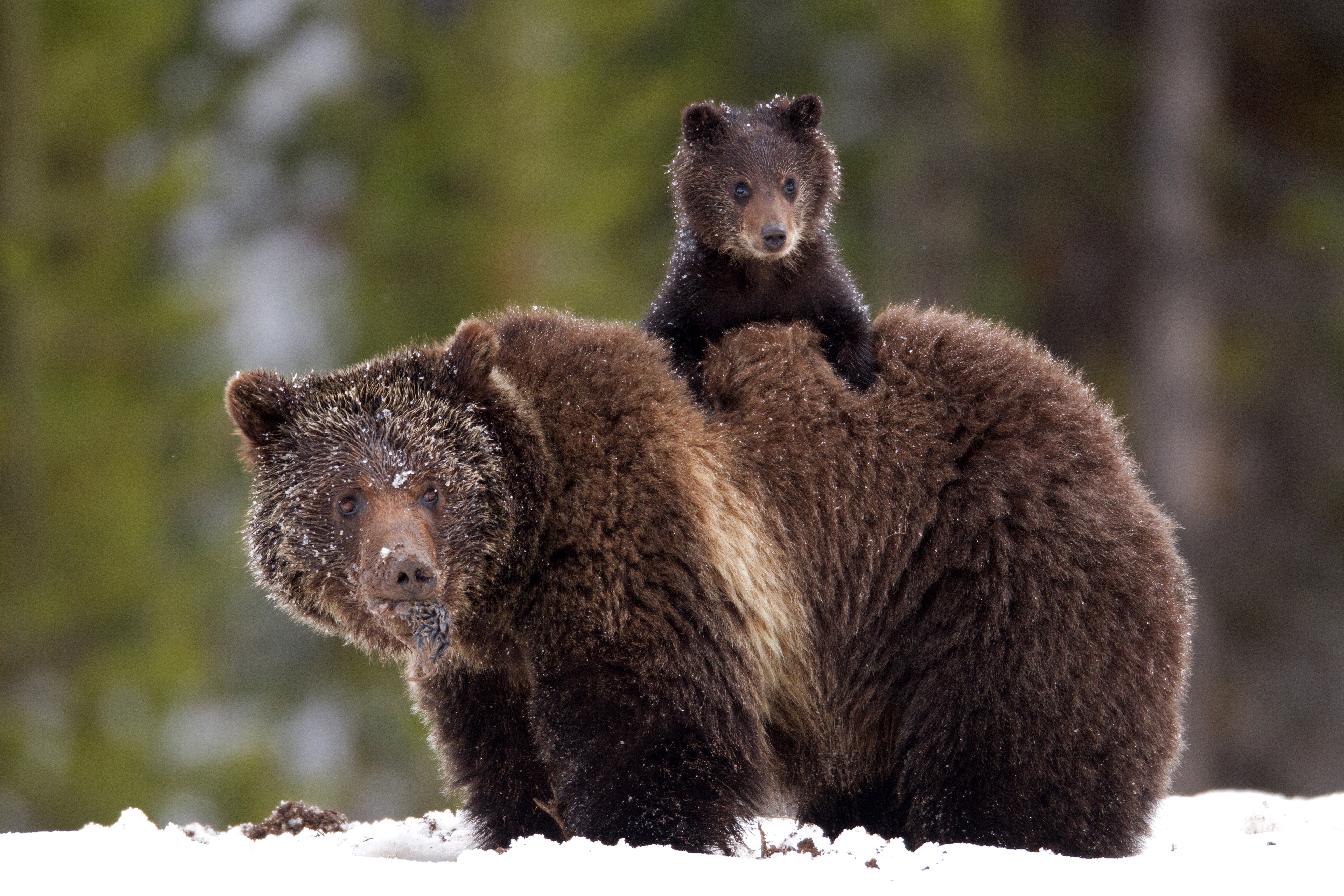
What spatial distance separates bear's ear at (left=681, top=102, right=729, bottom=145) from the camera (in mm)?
7871

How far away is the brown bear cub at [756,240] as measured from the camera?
281 inches

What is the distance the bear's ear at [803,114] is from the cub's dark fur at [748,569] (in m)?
1.48

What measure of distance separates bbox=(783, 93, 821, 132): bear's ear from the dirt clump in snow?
4.34 m

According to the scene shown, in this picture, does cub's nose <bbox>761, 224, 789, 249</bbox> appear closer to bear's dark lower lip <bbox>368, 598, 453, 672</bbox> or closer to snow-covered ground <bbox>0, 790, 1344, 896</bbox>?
bear's dark lower lip <bbox>368, 598, 453, 672</bbox>

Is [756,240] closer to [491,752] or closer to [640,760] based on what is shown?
[640,760]

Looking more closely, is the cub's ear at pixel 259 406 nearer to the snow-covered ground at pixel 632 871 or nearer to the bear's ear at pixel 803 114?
the snow-covered ground at pixel 632 871

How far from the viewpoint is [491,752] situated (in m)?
7.04

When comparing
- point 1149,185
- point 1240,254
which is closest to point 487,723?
point 1149,185

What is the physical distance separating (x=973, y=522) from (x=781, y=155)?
2289 millimetres

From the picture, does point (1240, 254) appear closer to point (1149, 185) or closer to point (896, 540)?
point (1149, 185)

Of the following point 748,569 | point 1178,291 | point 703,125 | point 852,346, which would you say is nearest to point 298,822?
point 748,569

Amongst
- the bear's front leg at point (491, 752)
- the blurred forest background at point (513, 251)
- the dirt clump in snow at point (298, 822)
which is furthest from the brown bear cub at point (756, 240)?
the blurred forest background at point (513, 251)

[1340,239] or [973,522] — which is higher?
[1340,239]

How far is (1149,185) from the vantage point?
70.9ft
